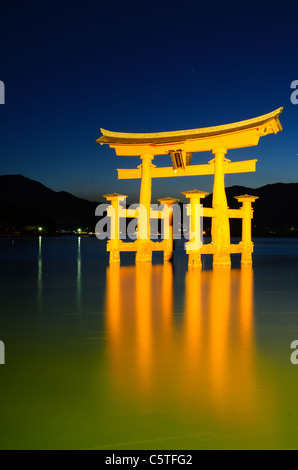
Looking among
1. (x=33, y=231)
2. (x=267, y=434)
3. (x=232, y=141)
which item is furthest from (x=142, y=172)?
(x=33, y=231)

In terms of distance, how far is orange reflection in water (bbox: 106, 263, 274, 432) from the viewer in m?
3.90

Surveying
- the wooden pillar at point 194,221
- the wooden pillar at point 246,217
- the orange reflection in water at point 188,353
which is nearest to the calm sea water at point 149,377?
the orange reflection in water at point 188,353


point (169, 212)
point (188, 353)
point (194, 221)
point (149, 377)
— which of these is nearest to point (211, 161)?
point (194, 221)

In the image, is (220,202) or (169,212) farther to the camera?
(169,212)

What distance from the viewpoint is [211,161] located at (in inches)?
786

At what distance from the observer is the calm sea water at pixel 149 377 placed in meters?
A: 3.23

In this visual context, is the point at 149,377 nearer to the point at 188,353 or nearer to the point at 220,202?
the point at 188,353

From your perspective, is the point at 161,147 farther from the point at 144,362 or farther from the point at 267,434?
the point at 267,434

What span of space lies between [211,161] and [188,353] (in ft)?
50.7

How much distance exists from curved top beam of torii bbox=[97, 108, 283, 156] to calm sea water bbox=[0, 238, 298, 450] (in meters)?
10.2

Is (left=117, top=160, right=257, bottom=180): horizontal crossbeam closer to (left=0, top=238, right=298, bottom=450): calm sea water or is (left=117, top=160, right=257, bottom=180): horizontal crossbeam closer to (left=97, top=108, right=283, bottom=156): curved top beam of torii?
(left=97, top=108, right=283, bottom=156): curved top beam of torii

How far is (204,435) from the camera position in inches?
126

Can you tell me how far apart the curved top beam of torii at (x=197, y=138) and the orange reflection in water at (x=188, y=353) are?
931 cm

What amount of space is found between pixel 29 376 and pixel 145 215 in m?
16.8
